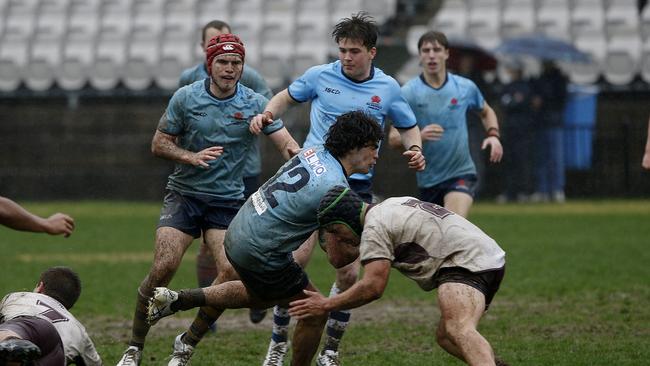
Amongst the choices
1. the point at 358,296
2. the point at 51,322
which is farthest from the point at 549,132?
the point at 51,322

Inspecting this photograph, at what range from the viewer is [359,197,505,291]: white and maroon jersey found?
21.8ft

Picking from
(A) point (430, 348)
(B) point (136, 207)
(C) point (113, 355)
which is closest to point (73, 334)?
(C) point (113, 355)

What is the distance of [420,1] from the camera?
2609 centimetres

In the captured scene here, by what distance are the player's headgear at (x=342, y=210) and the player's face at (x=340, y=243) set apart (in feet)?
0.14

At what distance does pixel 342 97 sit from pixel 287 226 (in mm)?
2020

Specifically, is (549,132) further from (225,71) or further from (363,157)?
(363,157)

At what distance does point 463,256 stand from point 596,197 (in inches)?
682

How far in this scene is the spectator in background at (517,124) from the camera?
74.2 ft

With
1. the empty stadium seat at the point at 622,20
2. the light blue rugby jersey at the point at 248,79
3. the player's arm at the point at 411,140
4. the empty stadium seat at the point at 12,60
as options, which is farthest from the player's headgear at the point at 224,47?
the empty stadium seat at the point at 622,20

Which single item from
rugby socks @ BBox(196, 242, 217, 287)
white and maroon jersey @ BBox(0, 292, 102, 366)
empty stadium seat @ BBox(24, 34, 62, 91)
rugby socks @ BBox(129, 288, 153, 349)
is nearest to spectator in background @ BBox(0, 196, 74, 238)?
white and maroon jersey @ BBox(0, 292, 102, 366)

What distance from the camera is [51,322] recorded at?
272 inches

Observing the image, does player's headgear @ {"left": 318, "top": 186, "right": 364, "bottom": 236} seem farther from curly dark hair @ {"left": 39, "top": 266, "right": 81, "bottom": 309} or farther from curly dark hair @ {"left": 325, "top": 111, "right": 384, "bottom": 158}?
curly dark hair @ {"left": 39, "top": 266, "right": 81, "bottom": 309}

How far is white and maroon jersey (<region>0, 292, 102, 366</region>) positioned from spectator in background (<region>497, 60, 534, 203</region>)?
16382mm

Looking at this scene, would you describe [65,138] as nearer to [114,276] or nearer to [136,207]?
[136,207]
